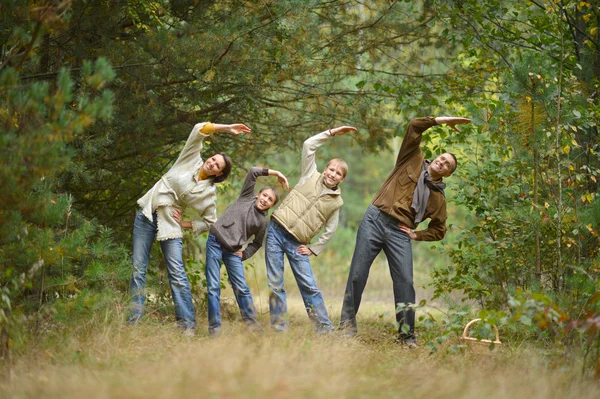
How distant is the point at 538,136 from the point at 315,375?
337 centimetres

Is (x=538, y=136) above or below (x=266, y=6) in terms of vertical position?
below

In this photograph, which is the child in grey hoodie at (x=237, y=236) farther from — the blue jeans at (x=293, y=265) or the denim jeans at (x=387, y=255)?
the denim jeans at (x=387, y=255)

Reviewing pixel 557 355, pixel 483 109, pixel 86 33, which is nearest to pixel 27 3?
pixel 86 33

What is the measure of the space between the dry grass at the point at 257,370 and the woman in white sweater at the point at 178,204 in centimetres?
56

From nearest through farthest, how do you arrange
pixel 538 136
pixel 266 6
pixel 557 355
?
pixel 557 355 → pixel 538 136 → pixel 266 6

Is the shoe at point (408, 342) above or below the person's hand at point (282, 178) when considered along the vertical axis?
below

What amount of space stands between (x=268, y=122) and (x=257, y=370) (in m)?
4.80

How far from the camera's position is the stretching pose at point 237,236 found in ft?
20.4

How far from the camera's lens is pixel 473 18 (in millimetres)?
8031

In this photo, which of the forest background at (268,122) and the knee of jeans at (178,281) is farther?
the knee of jeans at (178,281)

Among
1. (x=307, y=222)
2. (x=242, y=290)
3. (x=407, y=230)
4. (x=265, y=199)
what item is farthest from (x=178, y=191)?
(x=407, y=230)

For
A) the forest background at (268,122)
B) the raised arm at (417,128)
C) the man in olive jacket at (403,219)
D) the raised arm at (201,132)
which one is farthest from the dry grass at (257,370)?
the raised arm at (417,128)

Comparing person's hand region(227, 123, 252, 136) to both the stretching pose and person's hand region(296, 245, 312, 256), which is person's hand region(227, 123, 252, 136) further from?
person's hand region(296, 245, 312, 256)

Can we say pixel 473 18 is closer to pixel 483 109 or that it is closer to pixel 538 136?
pixel 483 109
